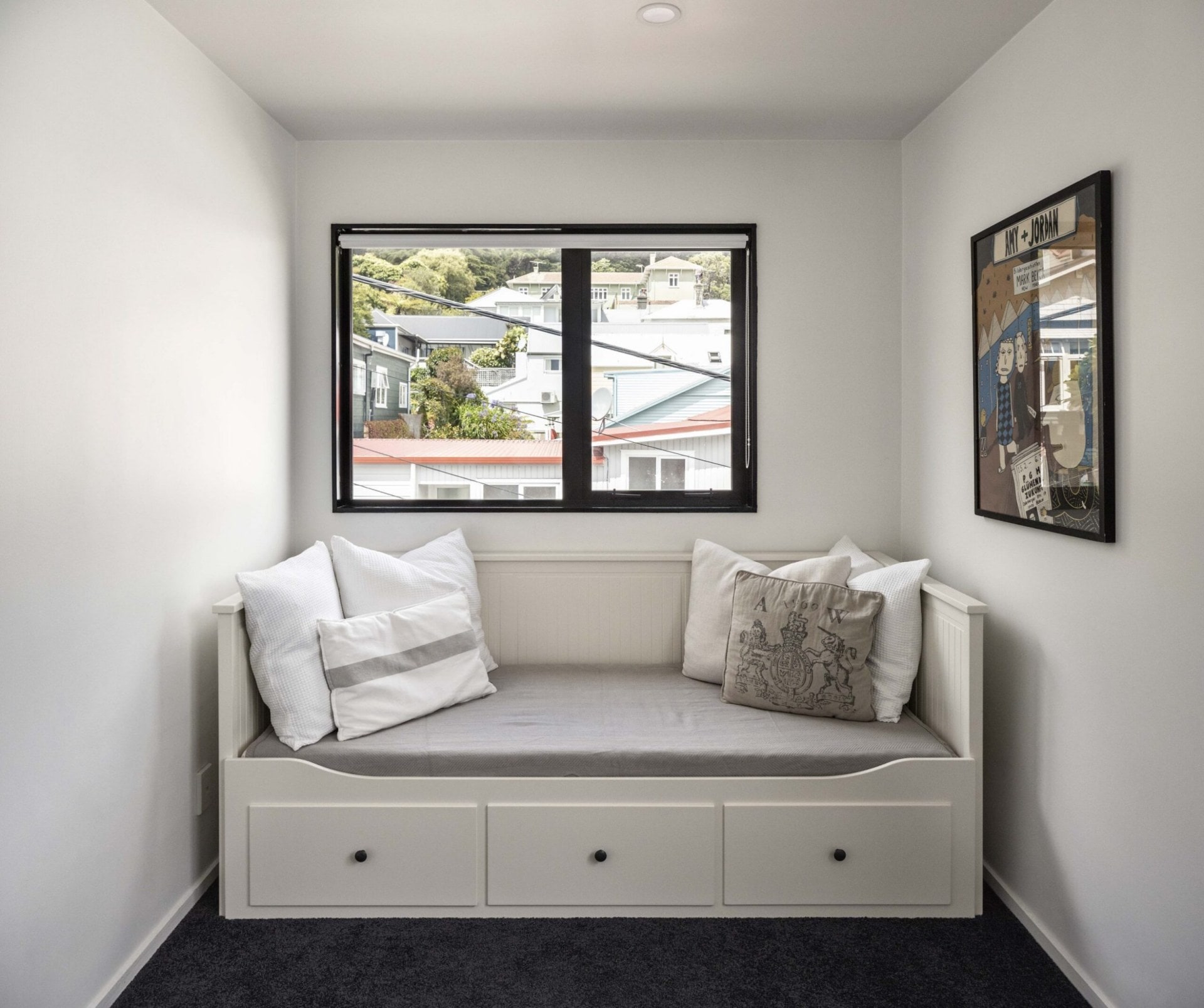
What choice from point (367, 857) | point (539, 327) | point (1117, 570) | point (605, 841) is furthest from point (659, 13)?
point (367, 857)

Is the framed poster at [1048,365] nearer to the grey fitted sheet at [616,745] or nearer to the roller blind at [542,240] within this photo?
the grey fitted sheet at [616,745]

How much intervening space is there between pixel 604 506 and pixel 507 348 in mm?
672

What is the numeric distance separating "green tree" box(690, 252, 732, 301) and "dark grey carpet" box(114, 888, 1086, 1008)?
2040 mm

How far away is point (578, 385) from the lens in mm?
3074

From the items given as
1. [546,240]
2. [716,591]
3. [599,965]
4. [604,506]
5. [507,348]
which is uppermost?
[546,240]

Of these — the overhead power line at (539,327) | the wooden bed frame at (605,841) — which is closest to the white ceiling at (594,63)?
the overhead power line at (539,327)

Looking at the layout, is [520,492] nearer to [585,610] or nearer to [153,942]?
[585,610]

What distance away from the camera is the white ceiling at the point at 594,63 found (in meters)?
2.08

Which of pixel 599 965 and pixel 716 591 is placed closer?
pixel 599 965

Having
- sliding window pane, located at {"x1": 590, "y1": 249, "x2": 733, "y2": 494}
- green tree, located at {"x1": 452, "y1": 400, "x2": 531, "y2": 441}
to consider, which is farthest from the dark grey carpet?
green tree, located at {"x1": 452, "y1": 400, "x2": 531, "y2": 441}

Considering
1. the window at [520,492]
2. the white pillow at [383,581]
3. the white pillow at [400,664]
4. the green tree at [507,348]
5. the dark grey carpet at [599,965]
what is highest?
the green tree at [507,348]

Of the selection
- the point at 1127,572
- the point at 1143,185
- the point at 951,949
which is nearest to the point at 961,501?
the point at 1127,572

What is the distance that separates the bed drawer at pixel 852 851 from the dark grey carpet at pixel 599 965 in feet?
0.23

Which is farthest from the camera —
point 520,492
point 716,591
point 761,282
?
point 520,492
